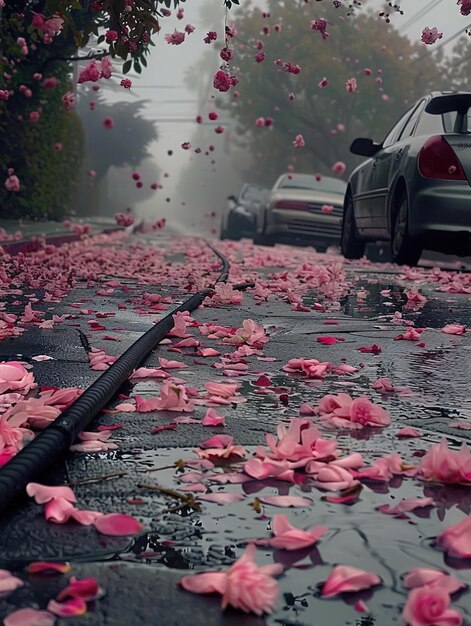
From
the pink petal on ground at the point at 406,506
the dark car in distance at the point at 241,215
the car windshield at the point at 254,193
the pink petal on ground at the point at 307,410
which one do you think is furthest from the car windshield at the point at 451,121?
the car windshield at the point at 254,193

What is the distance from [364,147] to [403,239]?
1.70 m

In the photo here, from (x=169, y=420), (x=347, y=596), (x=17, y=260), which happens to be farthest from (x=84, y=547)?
(x=17, y=260)

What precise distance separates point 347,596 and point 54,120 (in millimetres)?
20238

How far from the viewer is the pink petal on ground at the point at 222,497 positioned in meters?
2.60

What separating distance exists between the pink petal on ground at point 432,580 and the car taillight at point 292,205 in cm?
1815

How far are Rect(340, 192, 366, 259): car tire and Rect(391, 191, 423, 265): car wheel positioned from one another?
249 cm

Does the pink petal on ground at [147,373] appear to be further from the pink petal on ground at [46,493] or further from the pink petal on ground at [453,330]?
the pink petal on ground at [453,330]

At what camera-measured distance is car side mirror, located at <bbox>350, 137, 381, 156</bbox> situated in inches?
409

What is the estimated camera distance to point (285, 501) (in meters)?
2.61

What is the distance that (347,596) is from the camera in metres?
2.01

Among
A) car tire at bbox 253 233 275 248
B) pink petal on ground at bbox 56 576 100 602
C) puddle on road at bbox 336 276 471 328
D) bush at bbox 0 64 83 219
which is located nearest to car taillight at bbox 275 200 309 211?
car tire at bbox 253 233 275 248

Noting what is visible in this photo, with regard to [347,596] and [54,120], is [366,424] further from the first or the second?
[54,120]

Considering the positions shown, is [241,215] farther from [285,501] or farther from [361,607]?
[361,607]

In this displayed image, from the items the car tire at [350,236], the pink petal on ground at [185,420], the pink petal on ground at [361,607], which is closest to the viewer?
the pink petal on ground at [361,607]
